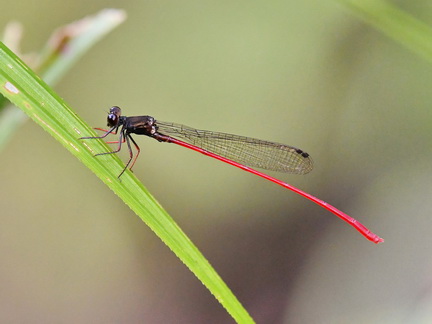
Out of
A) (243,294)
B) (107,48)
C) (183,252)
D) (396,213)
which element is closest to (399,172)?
(396,213)

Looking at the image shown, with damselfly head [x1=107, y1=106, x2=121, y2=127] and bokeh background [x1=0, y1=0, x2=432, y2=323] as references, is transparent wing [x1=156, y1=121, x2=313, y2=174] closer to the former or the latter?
damselfly head [x1=107, y1=106, x2=121, y2=127]

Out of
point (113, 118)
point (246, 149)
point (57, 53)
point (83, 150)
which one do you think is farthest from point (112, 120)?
point (83, 150)

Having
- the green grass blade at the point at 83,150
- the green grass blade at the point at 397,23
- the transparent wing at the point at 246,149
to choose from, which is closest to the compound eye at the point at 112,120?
the transparent wing at the point at 246,149

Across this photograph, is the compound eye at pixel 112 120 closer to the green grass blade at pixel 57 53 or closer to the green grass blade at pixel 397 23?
the green grass blade at pixel 57 53

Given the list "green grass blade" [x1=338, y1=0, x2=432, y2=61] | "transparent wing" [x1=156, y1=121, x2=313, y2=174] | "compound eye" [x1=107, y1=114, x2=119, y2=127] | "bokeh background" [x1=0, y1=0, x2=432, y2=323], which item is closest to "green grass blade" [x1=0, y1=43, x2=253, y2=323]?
"compound eye" [x1=107, y1=114, x2=119, y2=127]

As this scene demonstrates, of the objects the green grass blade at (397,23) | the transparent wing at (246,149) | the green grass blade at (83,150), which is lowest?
the green grass blade at (83,150)
